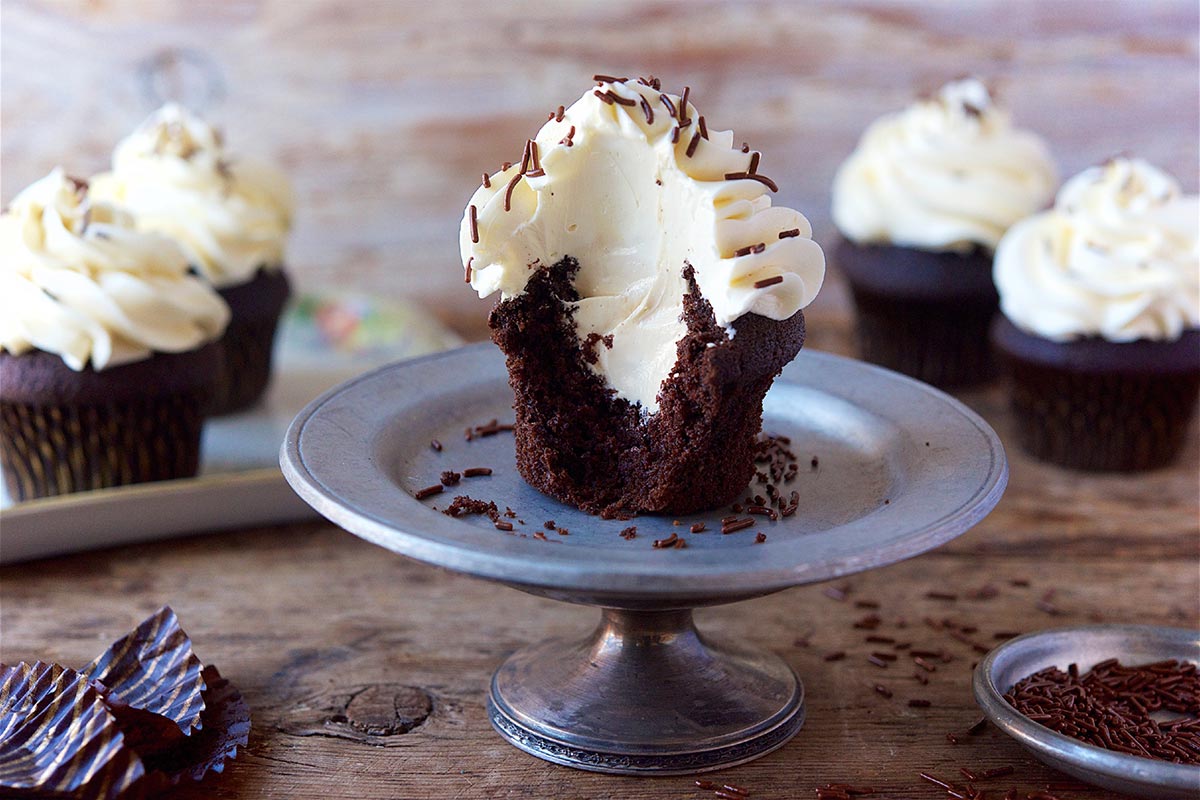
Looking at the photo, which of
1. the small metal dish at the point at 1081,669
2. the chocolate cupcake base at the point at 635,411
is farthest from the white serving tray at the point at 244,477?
the small metal dish at the point at 1081,669

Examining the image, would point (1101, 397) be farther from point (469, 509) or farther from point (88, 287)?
point (88, 287)

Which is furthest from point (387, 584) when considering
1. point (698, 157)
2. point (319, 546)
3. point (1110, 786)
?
point (1110, 786)

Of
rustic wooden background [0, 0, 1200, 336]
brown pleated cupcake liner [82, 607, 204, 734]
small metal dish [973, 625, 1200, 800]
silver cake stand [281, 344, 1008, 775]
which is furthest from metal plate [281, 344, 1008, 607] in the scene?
rustic wooden background [0, 0, 1200, 336]

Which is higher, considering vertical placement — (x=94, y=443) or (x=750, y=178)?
(x=750, y=178)

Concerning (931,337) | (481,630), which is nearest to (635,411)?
(481,630)

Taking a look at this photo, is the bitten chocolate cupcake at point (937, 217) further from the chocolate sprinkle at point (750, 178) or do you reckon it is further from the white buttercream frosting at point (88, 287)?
the white buttercream frosting at point (88, 287)

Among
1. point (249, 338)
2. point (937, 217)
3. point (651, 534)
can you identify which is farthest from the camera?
point (937, 217)

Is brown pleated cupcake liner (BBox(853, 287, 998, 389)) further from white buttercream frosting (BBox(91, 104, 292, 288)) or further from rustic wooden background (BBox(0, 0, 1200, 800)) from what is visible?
white buttercream frosting (BBox(91, 104, 292, 288))

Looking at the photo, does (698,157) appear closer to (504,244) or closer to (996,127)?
(504,244)
